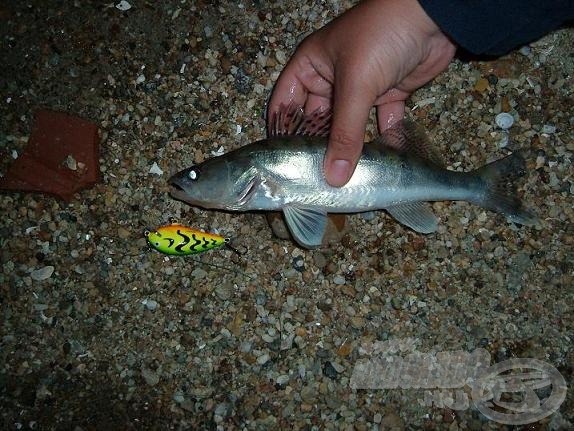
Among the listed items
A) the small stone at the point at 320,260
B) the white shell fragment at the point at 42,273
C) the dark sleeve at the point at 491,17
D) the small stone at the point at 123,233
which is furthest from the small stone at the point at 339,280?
the white shell fragment at the point at 42,273

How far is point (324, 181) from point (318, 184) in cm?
4

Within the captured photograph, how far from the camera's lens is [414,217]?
11.2 ft

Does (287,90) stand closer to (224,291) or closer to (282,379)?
(224,291)

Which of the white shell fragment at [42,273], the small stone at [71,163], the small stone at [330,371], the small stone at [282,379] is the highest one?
the small stone at [71,163]

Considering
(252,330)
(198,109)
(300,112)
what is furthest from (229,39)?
(252,330)

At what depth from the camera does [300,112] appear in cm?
337

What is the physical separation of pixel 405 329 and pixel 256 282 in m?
1.09

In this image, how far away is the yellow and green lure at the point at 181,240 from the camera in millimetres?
3385

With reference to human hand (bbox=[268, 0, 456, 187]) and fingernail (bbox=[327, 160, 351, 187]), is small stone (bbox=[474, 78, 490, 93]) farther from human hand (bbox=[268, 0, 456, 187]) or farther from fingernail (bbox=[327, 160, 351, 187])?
fingernail (bbox=[327, 160, 351, 187])

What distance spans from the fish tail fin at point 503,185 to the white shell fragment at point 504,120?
33cm

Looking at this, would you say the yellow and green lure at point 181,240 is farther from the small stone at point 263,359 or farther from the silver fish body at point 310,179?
the small stone at point 263,359

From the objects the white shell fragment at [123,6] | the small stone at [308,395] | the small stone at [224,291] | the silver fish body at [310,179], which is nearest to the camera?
the silver fish body at [310,179]

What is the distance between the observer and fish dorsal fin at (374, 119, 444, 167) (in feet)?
11.3

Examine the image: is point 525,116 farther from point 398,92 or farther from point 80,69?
point 80,69
